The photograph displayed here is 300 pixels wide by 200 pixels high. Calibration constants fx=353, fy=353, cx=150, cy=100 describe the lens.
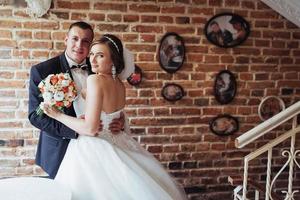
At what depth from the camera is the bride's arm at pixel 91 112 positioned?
1.63 meters

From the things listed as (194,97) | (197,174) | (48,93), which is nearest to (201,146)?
(197,174)

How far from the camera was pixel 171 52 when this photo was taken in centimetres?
274

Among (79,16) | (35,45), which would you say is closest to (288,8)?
(79,16)

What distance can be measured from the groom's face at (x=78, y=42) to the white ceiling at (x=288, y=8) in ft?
5.23

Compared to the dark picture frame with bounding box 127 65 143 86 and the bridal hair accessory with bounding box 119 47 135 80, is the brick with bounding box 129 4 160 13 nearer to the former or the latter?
the dark picture frame with bounding box 127 65 143 86

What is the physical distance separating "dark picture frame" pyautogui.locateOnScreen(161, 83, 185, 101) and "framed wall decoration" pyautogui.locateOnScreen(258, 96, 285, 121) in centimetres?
71

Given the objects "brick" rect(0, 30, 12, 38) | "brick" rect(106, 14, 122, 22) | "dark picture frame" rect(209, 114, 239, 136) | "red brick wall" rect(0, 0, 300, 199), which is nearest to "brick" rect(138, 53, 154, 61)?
"red brick wall" rect(0, 0, 300, 199)

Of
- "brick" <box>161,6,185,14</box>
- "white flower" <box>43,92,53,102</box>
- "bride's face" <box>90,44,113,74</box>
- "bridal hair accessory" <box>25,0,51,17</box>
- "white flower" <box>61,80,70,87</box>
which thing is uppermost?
"brick" <box>161,6,185,14</box>

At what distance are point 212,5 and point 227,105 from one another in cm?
82

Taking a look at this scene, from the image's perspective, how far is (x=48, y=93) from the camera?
170cm

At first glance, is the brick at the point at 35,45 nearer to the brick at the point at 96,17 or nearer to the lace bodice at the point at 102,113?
the brick at the point at 96,17

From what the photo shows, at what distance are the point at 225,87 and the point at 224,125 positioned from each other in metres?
0.32

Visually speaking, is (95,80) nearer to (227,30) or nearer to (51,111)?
(51,111)

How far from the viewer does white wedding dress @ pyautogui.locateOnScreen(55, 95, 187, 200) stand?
164 cm
